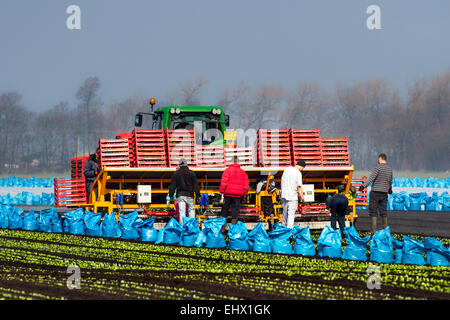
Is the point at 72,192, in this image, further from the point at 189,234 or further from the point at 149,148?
the point at 189,234

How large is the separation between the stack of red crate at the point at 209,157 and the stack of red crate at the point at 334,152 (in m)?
2.86

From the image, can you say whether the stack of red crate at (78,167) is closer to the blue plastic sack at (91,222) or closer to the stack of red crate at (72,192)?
the stack of red crate at (72,192)

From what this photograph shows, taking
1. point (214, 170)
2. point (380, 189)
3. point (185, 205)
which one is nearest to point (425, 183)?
point (214, 170)

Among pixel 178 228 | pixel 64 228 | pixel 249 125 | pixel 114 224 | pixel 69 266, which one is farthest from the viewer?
pixel 249 125

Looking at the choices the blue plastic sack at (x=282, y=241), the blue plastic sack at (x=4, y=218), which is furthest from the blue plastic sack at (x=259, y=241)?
the blue plastic sack at (x=4, y=218)

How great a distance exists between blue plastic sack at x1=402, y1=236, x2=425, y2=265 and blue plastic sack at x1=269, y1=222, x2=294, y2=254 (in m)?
2.48

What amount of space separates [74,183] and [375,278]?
41.4 ft

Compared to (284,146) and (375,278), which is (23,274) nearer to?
(375,278)

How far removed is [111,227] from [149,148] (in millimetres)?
2532

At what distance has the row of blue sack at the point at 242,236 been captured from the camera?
1159cm

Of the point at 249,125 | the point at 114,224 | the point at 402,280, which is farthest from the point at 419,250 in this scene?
the point at 249,125

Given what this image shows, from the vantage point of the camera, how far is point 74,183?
2020cm

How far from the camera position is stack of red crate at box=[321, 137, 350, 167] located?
1838cm

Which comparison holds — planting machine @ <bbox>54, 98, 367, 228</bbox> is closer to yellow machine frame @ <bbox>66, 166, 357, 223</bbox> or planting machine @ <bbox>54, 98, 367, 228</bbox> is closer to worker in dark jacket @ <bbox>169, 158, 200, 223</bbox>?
yellow machine frame @ <bbox>66, 166, 357, 223</bbox>
